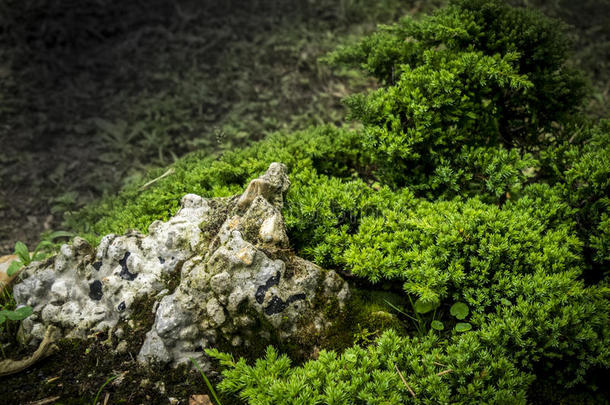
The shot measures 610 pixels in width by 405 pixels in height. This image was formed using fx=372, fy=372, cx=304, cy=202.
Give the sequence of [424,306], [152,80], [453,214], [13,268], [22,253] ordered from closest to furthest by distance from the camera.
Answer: [424,306] < [453,214] < [13,268] < [22,253] < [152,80]

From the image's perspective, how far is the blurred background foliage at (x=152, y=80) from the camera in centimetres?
698

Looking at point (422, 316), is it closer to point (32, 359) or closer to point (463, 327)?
point (463, 327)

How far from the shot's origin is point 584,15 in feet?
32.1

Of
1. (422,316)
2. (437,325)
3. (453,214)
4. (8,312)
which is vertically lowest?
(8,312)

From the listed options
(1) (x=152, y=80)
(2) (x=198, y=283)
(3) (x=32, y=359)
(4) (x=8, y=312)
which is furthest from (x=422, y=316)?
(1) (x=152, y=80)

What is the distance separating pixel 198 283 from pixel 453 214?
2117 millimetres

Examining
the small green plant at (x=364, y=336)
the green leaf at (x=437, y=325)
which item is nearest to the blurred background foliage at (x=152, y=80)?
the small green plant at (x=364, y=336)

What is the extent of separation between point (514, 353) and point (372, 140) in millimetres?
2086

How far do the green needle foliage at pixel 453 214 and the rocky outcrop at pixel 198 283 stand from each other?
0.26m

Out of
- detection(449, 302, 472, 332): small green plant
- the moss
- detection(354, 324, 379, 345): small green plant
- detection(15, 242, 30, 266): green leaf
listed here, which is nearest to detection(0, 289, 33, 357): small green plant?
detection(15, 242, 30, 266): green leaf

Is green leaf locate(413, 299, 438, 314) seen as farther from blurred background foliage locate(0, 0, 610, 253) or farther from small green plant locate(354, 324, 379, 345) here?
blurred background foliage locate(0, 0, 610, 253)

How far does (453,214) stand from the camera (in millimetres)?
3092

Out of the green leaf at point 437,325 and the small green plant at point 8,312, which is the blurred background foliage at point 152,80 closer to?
the small green plant at point 8,312

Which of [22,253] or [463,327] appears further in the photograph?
[22,253]
